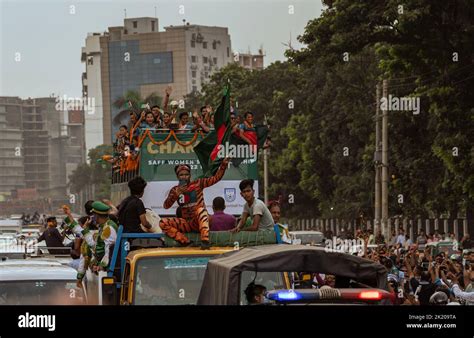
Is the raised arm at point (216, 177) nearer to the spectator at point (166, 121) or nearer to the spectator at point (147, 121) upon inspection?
the spectator at point (166, 121)

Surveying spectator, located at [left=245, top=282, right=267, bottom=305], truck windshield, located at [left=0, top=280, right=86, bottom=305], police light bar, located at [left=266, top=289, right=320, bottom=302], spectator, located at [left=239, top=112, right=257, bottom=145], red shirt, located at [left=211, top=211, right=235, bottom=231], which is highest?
spectator, located at [left=239, top=112, right=257, bottom=145]

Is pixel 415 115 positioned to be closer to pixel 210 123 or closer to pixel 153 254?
pixel 210 123

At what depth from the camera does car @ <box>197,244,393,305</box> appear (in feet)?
33.3

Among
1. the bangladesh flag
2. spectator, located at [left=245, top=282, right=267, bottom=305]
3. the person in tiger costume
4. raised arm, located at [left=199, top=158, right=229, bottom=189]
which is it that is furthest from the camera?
the bangladesh flag

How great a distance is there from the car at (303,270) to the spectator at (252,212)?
288 centimetres

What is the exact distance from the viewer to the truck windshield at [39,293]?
1391 centimetres

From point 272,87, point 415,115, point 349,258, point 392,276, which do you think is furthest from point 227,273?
point 272,87

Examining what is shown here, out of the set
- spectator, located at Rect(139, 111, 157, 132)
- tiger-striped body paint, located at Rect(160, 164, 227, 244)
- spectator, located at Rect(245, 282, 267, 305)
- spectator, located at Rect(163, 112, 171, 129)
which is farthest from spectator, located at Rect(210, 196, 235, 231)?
spectator, located at Rect(139, 111, 157, 132)

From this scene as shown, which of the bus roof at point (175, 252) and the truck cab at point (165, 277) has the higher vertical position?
the bus roof at point (175, 252)

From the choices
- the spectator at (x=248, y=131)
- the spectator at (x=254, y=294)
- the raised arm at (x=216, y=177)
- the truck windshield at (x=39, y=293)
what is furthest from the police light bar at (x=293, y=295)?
the spectator at (x=248, y=131)

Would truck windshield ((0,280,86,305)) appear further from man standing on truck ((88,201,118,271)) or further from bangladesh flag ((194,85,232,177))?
bangladesh flag ((194,85,232,177))

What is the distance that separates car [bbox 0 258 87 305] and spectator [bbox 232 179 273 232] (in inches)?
68.6

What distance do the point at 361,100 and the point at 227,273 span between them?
5932cm
